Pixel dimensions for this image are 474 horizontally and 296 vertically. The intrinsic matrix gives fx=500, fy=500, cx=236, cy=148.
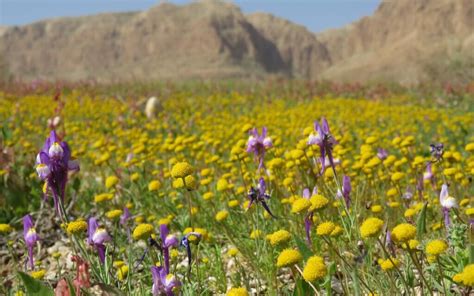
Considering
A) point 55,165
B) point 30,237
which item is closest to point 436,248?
point 55,165

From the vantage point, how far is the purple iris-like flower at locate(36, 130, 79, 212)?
6.79 ft

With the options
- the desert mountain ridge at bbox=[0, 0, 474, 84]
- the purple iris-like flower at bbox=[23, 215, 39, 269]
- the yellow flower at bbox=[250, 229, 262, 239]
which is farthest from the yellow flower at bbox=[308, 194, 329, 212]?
the desert mountain ridge at bbox=[0, 0, 474, 84]

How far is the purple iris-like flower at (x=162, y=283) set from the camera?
1.81 m

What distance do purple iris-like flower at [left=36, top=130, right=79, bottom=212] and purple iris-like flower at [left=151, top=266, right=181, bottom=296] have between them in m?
0.55

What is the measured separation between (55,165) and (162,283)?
2.33ft

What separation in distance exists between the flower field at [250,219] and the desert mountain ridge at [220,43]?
207 feet

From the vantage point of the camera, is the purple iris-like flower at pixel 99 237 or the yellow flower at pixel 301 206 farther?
the purple iris-like flower at pixel 99 237

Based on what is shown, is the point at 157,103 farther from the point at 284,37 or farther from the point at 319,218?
the point at 284,37

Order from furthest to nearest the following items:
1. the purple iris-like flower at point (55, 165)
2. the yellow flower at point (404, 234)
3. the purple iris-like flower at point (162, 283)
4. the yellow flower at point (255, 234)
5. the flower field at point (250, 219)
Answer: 1. the yellow flower at point (255, 234)
2. the purple iris-like flower at point (55, 165)
3. the flower field at point (250, 219)
4. the purple iris-like flower at point (162, 283)
5. the yellow flower at point (404, 234)

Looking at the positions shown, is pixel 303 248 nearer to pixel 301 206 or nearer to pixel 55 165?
pixel 301 206

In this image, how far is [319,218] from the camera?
114 inches

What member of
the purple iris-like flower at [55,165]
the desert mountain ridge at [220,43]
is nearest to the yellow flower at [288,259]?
the purple iris-like flower at [55,165]

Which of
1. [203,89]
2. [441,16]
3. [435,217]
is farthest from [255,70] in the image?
[435,217]

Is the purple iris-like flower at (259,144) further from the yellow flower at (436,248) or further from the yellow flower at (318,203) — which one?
the yellow flower at (436,248)
